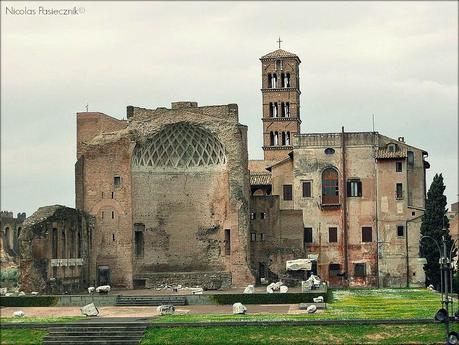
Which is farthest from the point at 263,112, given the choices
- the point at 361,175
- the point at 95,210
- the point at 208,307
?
the point at 208,307

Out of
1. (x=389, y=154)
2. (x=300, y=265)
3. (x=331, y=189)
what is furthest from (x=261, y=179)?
(x=300, y=265)

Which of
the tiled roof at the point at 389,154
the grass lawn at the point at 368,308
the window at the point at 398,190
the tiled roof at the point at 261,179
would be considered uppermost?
the tiled roof at the point at 389,154

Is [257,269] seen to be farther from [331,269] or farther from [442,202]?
[442,202]

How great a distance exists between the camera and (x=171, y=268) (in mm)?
68062

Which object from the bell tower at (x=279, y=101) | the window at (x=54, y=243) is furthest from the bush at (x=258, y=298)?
the bell tower at (x=279, y=101)

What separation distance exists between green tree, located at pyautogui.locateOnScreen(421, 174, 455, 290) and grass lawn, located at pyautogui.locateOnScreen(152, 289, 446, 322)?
5.52m

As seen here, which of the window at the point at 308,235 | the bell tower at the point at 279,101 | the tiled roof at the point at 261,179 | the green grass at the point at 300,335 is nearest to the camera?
the green grass at the point at 300,335

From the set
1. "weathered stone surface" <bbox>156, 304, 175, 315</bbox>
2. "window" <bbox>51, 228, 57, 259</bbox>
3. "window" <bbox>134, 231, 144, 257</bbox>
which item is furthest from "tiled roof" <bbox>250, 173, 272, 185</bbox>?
"weathered stone surface" <bbox>156, 304, 175, 315</bbox>

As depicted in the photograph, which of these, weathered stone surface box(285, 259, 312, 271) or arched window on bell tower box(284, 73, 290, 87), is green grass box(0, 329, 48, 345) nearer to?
weathered stone surface box(285, 259, 312, 271)

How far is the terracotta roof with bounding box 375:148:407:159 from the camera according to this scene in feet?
226

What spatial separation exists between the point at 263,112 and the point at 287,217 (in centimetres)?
3050

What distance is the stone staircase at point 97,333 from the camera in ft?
133

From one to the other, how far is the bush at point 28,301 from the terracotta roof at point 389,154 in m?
27.4

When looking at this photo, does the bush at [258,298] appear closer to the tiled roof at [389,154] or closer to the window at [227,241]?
the window at [227,241]
